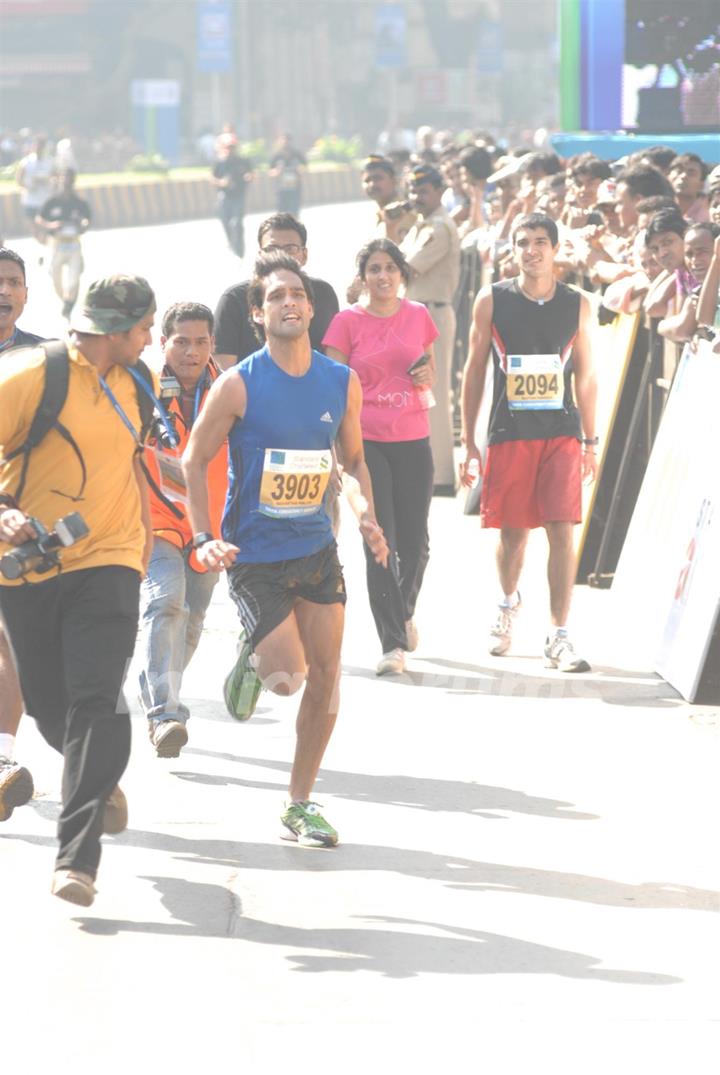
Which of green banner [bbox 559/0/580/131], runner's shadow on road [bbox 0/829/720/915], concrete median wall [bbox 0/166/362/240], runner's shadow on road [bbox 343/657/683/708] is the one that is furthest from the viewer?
concrete median wall [bbox 0/166/362/240]

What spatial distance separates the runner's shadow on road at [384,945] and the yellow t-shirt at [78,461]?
0.96 meters

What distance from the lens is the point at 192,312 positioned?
23.9 ft

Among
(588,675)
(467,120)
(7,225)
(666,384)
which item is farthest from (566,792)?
(467,120)

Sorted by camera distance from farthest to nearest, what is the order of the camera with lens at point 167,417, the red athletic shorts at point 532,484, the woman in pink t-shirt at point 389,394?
1. the red athletic shorts at point 532,484
2. the woman in pink t-shirt at point 389,394
3. the camera with lens at point 167,417

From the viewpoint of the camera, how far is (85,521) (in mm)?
5695

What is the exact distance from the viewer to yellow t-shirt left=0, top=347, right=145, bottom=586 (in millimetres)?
5672

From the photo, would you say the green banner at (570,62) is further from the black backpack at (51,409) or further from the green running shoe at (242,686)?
the black backpack at (51,409)

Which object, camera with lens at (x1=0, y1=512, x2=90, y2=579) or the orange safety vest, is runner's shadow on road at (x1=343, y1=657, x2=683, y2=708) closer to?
the orange safety vest

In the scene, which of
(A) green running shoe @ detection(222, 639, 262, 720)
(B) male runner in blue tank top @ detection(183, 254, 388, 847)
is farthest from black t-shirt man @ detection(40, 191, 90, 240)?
(B) male runner in blue tank top @ detection(183, 254, 388, 847)

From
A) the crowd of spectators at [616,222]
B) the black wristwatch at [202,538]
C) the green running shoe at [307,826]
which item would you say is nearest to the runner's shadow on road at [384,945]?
the green running shoe at [307,826]

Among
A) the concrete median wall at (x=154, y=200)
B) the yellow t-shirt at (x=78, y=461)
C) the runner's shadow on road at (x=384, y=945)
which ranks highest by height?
the yellow t-shirt at (x=78, y=461)

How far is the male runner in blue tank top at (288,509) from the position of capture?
6.35 metres

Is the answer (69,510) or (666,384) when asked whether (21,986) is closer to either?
(69,510)

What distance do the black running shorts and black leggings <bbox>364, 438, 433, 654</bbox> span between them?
7.23 feet
